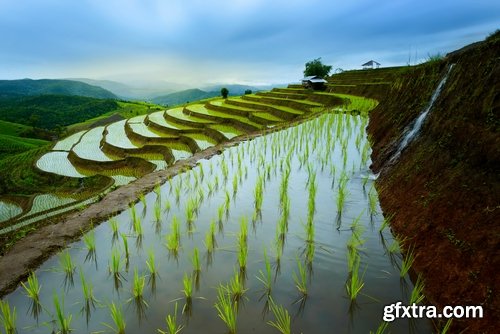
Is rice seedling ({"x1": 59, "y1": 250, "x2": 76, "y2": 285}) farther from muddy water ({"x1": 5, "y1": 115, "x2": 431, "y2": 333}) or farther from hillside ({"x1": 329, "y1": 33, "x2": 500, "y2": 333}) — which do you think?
hillside ({"x1": 329, "y1": 33, "x2": 500, "y2": 333})

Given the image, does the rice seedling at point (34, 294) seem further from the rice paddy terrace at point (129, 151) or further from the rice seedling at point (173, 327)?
the rice paddy terrace at point (129, 151)

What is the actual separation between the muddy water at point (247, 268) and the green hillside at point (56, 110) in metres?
66.3

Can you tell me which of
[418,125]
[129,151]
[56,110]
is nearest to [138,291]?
[418,125]

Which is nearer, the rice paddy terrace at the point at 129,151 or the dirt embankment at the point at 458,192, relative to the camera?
the dirt embankment at the point at 458,192

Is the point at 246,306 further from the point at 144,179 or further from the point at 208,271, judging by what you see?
the point at 144,179

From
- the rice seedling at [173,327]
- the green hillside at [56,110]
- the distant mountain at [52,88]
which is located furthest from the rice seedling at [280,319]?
the distant mountain at [52,88]

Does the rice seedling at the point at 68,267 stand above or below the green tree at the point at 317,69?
below

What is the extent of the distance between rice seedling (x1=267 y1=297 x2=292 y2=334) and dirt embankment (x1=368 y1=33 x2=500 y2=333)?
4.14ft

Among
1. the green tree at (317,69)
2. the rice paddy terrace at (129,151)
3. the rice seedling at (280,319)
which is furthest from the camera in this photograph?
the green tree at (317,69)

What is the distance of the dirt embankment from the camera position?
7.81ft

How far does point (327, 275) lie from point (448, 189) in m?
1.67

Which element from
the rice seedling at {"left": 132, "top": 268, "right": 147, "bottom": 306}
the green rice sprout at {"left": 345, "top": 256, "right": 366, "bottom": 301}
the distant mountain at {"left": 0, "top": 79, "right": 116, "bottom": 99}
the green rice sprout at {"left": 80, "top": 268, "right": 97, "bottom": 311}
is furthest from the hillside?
the distant mountain at {"left": 0, "top": 79, "right": 116, "bottom": 99}

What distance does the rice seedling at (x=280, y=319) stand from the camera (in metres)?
2.34

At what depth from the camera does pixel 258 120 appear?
650 inches
